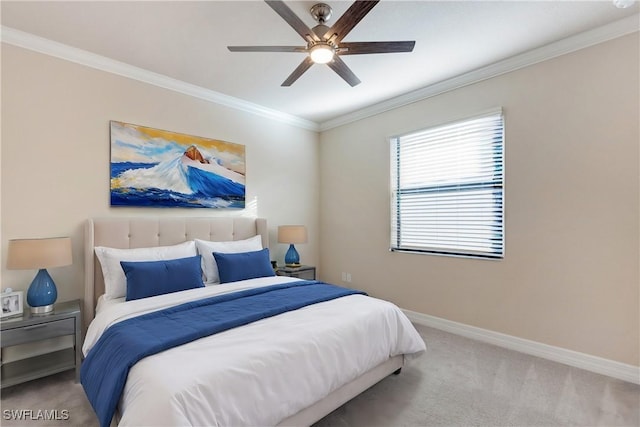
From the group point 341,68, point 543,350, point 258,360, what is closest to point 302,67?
point 341,68

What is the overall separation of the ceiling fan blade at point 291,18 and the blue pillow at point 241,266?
2099 mm

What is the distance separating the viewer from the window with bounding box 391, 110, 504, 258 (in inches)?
122

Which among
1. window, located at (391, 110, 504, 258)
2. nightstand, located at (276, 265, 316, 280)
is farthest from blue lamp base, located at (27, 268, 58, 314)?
window, located at (391, 110, 504, 258)

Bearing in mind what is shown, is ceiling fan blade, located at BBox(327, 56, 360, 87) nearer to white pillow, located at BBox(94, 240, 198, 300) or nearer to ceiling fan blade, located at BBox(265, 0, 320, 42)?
ceiling fan blade, located at BBox(265, 0, 320, 42)

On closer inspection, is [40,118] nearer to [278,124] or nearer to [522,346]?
[278,124]

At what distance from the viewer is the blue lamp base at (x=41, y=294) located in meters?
2.33

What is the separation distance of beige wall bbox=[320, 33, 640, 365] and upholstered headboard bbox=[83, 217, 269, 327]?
223 centimetres

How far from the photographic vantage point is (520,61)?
9.40 ft

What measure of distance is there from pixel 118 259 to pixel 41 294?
0.54 metres

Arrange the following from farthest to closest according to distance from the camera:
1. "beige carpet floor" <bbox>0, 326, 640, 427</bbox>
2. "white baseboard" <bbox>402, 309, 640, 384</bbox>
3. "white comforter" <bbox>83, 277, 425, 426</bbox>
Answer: "white baseboard" <bbox>402, 309, 640, 384</bbox> → "beige carpet floor" <bbox>0, 326, 640, 427</bbox> → "white comforter" <bbox>83, 277, 425, 426</bbox>

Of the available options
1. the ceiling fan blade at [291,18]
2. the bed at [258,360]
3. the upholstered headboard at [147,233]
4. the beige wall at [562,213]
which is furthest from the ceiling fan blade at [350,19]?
the upholstered headboard at [147,233]

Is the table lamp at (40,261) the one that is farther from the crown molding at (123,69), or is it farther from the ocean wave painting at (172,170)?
the crown molding at (123,69)

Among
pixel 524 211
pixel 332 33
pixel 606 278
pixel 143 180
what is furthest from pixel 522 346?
pixel 143 180

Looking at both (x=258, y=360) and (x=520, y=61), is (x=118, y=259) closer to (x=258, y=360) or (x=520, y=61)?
(x=258, y=360)
